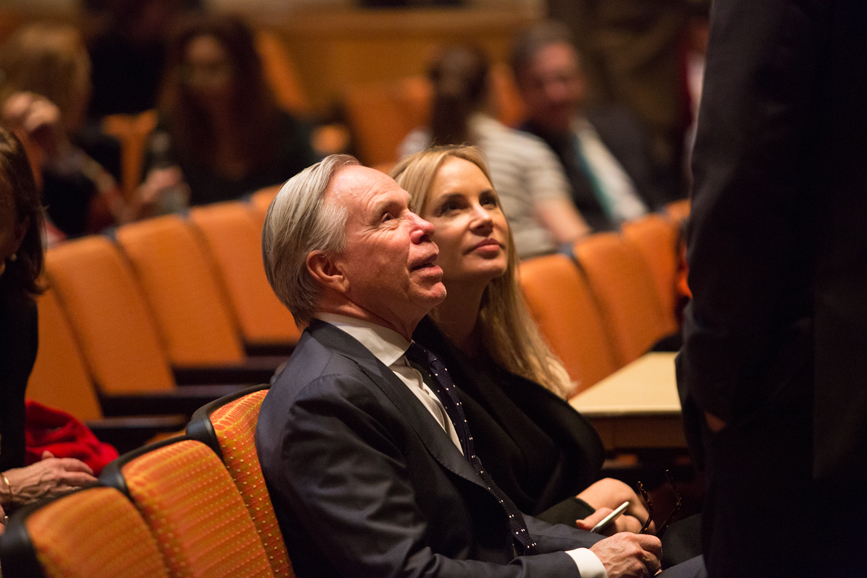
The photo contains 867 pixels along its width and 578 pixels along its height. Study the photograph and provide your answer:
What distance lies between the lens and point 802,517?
1.10 metres

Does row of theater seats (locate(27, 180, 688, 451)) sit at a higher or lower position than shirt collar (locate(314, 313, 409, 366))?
lower

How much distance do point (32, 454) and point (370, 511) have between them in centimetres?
77

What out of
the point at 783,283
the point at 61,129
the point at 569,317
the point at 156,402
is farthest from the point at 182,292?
the point at 783,283

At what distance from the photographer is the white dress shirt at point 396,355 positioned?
151 centimetres

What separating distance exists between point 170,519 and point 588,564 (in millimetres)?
634

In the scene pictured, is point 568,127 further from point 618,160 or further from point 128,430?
point 128,430

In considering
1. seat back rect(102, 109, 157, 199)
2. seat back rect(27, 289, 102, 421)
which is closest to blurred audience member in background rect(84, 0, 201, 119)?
seat back rect(102, 109, 157, 199)

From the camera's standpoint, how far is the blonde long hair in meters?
1.92

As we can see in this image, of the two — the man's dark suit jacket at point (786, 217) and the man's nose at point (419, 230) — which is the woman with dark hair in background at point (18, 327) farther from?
the man's dark suit jacket at point (786, 217)

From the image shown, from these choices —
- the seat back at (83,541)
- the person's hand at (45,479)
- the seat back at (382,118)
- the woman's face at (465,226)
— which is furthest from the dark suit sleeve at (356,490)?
the seat back at (382,118)

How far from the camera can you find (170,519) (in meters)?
1.21

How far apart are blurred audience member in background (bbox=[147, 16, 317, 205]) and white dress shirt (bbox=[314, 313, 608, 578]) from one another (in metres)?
2.47

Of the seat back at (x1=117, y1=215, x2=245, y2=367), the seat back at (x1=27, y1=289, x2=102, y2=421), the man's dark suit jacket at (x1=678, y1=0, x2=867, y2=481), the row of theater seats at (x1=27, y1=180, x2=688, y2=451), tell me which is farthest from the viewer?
the seat back at (x1=117, y1=215, x2=245, y2=367)

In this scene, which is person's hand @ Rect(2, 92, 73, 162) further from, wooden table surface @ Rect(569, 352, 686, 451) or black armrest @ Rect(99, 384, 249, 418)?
wooden table surface @ Rect(569, 352, 686, 451)
